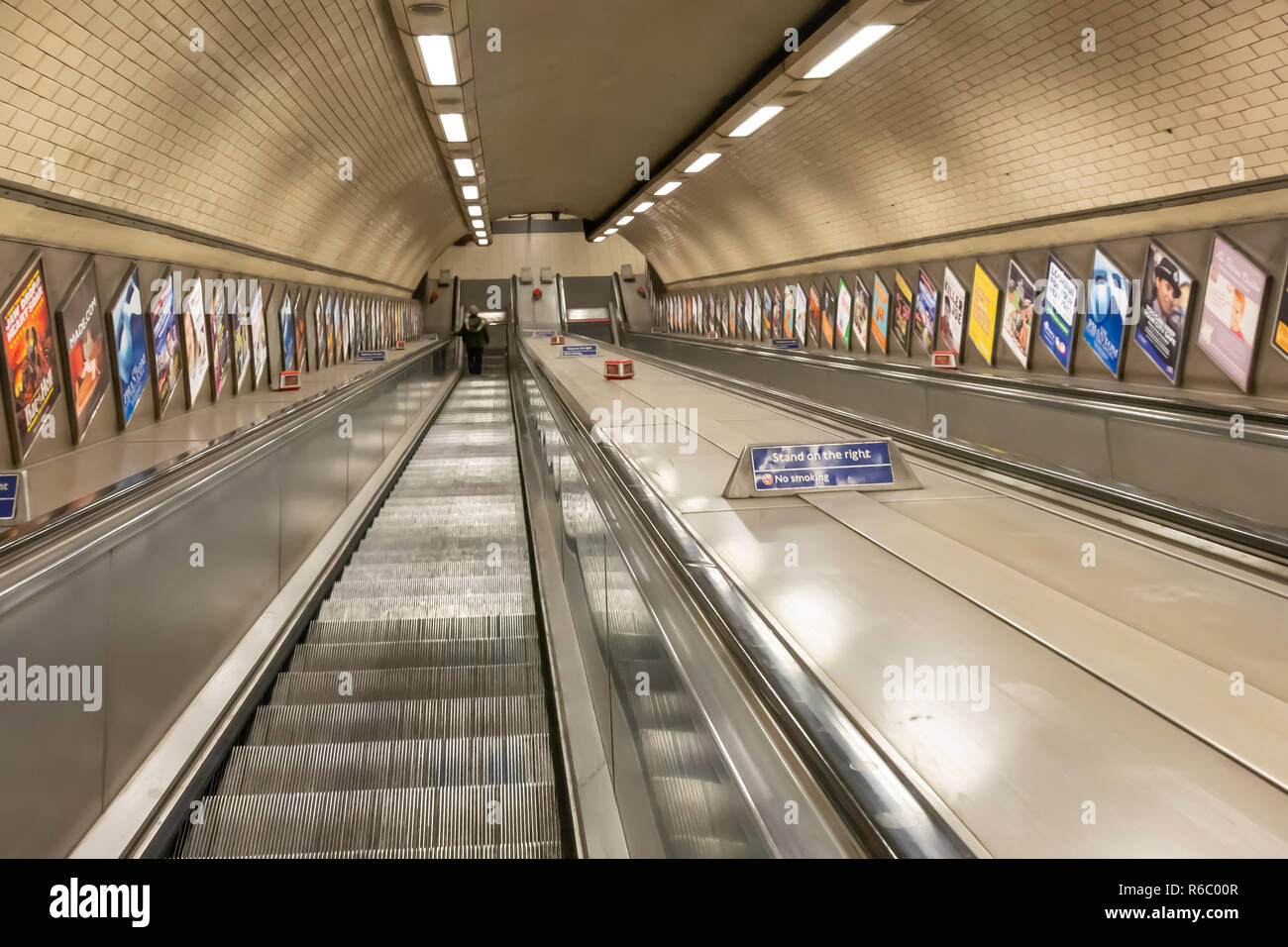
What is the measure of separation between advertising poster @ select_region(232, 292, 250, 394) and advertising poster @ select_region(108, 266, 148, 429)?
7.10 ft

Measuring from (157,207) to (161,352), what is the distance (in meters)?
1.22

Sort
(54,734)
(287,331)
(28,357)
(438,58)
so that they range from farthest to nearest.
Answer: (287,331), (438,58), (28,357), (54,734)

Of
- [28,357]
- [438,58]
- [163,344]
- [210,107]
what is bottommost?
[28,357]

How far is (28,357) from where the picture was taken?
4.84 meters

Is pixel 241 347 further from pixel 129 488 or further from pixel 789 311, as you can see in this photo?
pixel 789 311

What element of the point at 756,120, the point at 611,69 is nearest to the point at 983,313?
the point at 756,120

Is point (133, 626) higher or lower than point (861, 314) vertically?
→ lower

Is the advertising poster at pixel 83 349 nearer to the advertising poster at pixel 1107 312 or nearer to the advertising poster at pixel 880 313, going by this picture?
the advertising poster at pixel 1107 312

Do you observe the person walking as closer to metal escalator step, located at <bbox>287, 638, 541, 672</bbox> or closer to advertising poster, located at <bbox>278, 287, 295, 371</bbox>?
advertising poster, located at <bbox>278, 287, 295, 371</bbox>

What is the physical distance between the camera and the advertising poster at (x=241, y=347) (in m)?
8.72

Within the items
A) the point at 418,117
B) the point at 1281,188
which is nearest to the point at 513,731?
the point at 1281,188

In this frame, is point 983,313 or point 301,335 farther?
point 301,335

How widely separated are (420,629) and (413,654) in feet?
1.25
